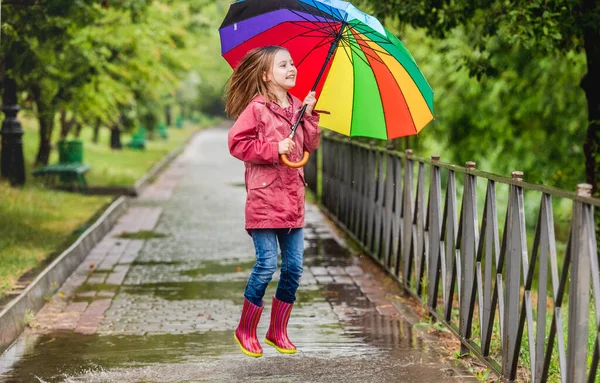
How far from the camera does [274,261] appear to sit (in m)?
5.76

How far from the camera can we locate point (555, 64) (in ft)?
49.1

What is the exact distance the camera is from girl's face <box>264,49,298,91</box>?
552 centimetres

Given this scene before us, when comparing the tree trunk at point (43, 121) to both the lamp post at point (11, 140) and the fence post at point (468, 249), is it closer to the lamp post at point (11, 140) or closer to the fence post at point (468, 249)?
the lamp post at point (11, 140)

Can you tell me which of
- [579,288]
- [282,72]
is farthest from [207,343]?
[579,288]

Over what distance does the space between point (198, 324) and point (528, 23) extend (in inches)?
154

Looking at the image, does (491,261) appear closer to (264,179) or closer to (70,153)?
(264,179)

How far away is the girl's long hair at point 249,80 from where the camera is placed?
555cm

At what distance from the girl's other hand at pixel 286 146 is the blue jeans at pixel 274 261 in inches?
21.6

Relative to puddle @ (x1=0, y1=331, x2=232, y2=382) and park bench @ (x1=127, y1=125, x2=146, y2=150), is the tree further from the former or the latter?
park bench @ (x1=127, y1=125, x2=146, y2=150)

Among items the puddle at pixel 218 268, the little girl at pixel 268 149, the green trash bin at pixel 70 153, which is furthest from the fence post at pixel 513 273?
the green trash bin at pixel 70 153

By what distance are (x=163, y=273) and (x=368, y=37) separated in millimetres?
4859

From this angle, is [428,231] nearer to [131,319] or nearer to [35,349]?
[131,319]

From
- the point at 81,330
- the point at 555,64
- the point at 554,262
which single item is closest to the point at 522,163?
the point at 555,64

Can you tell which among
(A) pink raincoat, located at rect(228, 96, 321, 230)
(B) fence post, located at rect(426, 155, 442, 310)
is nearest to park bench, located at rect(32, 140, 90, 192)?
(B) fence post, located at rect(426, 155, 442, 310)
